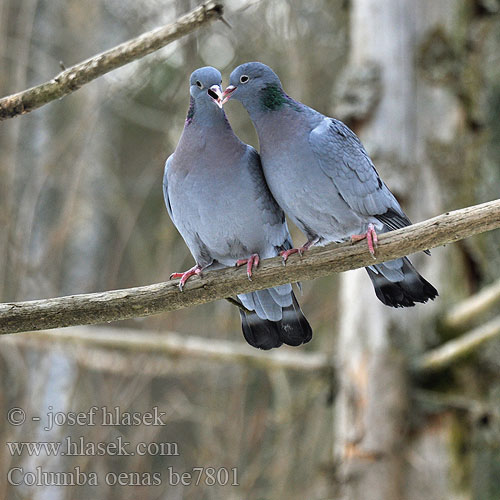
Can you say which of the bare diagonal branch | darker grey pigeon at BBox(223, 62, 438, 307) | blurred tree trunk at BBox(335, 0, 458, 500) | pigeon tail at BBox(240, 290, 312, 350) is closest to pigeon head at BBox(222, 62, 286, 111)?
darker grey pigeon at BBox(223, 62, 438, 307)

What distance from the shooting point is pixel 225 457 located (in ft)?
16.3

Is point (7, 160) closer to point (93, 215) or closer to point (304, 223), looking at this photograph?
point (304, 223)

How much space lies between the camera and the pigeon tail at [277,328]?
3.34 meters

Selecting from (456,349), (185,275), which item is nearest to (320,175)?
(185,275)

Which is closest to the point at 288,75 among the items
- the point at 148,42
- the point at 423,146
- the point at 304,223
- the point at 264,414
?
the point at 423,146

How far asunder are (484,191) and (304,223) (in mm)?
2369

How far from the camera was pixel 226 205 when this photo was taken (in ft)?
10.8

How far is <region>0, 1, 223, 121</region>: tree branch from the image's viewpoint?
2.37 metres

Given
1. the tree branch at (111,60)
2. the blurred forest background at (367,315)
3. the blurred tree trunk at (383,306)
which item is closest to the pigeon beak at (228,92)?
the tree branch at (111,60)

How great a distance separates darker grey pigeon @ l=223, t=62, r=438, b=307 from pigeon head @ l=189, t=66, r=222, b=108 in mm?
63

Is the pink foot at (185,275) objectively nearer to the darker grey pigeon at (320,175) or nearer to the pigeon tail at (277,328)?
the pigeon tail at (277,328)

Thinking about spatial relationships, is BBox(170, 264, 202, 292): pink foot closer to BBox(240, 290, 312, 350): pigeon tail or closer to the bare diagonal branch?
BBox(240, 290, 312, 350): pigeon tail

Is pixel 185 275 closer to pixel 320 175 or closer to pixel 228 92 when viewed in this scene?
pixel 320 175

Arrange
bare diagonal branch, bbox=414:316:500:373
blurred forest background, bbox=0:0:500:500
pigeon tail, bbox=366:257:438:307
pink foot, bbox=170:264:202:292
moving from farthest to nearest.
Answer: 1. blurred forest background, bbox=0:0:500:500
2. bare diagonal branch, bbox=414:316:500:373
3. pigeon tail, bbox=366:257:438:307
4. pink foot, bbox=170:264:202:292
